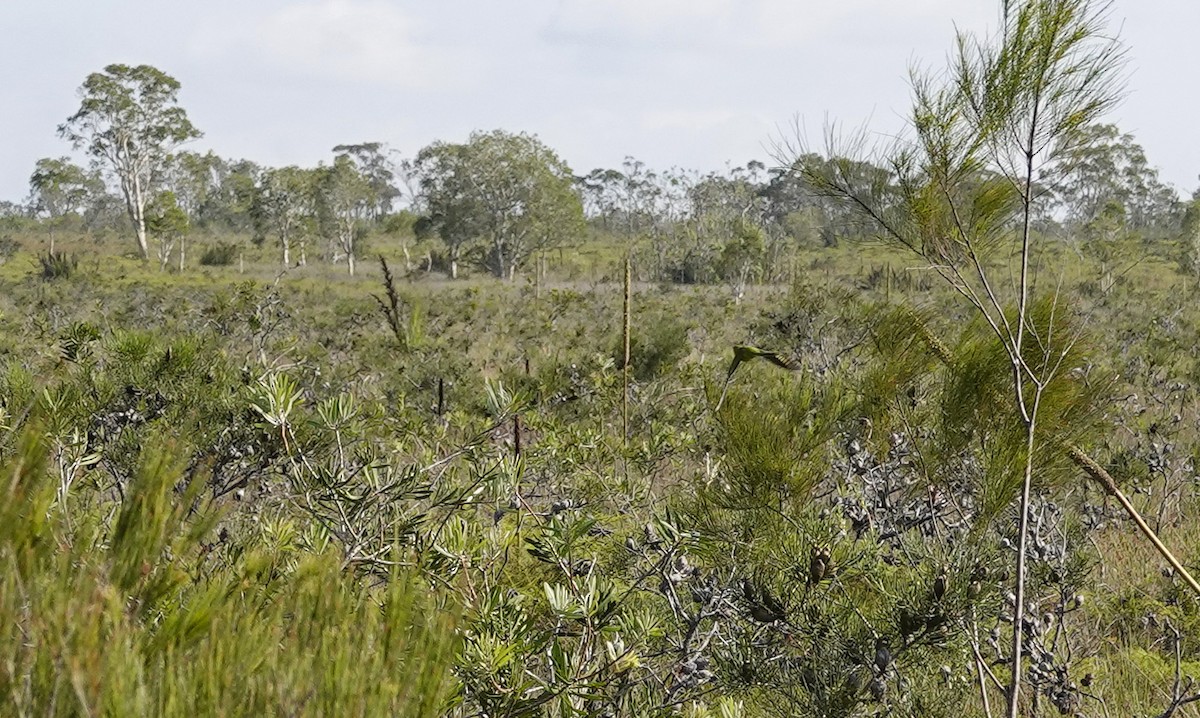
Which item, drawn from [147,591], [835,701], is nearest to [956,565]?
[835,701]

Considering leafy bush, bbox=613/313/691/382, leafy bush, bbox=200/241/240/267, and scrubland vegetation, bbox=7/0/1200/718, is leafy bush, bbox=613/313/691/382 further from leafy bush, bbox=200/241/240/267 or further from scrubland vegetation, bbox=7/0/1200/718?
leafy bush, bbox=200/241/240/267

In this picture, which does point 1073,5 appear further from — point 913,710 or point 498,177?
point 498,177

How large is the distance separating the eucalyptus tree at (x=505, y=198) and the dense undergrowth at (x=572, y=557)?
34.4m

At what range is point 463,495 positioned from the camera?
183cm

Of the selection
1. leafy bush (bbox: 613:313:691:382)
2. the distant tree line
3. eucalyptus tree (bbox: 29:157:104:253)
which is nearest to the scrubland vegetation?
leafy bush (bbox: 613:313:691:382)

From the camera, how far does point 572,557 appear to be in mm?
2416

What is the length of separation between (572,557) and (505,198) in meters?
37.3

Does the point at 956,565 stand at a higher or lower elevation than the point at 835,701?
higher

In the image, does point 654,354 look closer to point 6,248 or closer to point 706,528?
point 706,528

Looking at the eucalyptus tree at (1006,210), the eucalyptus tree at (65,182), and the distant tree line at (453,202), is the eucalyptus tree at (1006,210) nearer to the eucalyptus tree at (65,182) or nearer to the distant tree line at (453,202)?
the distant tree line at (453,202)

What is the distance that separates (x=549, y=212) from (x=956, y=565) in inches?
1498

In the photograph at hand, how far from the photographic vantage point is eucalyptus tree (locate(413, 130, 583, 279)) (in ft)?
125

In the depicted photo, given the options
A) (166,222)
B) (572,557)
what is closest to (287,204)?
(166,222)

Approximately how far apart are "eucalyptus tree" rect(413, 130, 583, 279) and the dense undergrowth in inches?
1354
